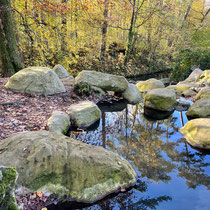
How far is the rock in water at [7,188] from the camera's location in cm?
171

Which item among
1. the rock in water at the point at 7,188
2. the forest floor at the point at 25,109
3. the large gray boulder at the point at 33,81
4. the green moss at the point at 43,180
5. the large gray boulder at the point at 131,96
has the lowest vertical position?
the large gray boulder at the point at 131,96

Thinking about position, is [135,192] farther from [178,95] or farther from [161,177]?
[178,95]

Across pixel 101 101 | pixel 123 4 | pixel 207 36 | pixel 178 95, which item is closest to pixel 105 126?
pixel 101 101

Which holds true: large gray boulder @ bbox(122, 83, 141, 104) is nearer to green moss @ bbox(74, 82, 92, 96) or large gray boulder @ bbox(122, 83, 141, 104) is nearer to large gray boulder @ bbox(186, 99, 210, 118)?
green moss @ bbox(74, 82, 92, 96)

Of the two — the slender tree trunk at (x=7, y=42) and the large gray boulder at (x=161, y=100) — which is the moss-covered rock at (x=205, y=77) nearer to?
the large gray boulder at (x=161, y=100)

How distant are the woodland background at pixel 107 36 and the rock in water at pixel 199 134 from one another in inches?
295

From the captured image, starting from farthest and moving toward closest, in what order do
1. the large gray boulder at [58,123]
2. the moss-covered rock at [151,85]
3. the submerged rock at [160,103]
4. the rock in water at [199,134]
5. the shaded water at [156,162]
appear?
the moss-covered rock at [151,85] → the submerged rock at [160,103] → the rock in water at [199,134] → the large gray boulder at [58,123] → the shaded water at [156,162]

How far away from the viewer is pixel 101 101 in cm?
891

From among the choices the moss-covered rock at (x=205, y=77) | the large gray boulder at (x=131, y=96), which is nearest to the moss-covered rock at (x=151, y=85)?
the large gray boulder at (x=131, y=96)

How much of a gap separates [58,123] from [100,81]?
4.07 meters

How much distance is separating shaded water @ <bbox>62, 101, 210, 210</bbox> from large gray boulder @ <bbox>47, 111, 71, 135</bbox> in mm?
435

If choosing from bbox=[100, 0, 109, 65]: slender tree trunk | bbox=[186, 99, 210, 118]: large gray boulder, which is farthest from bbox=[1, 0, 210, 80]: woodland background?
bbox=[186, 99, 210, 118]: large gray boulder

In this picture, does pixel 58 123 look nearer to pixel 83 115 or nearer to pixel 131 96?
pixel 83 115

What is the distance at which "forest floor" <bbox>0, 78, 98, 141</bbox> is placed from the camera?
4692 mm
